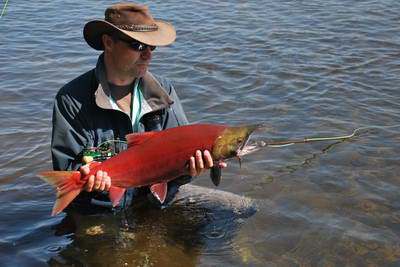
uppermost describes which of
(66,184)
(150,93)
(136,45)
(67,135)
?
(136,45)

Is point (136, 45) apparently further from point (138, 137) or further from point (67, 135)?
point (67, 135)

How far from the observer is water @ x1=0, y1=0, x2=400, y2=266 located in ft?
16.6

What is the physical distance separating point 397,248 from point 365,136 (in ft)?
8.42

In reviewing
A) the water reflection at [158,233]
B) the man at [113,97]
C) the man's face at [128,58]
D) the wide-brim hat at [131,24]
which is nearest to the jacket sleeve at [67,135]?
the man at [113,97]

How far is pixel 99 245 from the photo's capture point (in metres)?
5.04

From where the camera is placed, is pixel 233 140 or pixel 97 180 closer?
pixel 233 140

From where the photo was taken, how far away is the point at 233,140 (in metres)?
3.95

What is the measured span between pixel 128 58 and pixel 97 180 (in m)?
1.13

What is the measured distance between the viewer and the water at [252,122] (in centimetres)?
505

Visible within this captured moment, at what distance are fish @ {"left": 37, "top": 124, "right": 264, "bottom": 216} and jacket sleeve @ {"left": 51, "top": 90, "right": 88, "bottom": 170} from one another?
55 cm

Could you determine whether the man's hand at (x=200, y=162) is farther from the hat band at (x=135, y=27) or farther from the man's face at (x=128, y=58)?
the hat band at (x=135, y=27)

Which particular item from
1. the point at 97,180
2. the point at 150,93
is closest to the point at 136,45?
the point at 150,93

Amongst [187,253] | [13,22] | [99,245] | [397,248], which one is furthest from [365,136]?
[13,22]

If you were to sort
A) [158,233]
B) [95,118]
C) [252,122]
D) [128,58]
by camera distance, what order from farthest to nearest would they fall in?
[252,122]
[158,233]
[95,118]
[128,58]
